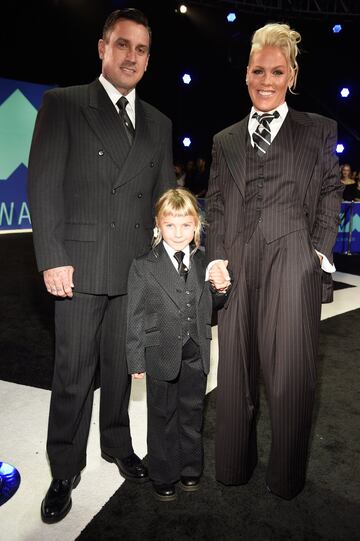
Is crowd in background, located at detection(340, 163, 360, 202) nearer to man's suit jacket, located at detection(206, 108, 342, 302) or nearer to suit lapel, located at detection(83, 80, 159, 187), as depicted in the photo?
man's suit jacket, located at detection(206, 108, 342, 302)

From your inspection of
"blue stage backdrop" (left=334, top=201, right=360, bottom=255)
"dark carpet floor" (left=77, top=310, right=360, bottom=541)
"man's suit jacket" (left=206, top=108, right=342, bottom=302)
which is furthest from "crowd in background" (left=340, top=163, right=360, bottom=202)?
"man's suit jacket" (left=206, top=108, right=342, bottom=302)

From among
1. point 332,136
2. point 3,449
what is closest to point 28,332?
point 3,449

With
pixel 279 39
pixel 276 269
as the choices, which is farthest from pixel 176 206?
pixel 279 39

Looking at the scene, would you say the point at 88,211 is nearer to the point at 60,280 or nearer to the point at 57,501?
the point at 60,280

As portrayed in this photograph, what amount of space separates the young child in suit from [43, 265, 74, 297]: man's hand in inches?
9.6

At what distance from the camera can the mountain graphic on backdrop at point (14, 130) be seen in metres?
10.5

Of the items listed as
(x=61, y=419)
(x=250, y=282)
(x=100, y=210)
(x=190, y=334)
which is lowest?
(x=61, y=419)

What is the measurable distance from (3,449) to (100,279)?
1.12 metres

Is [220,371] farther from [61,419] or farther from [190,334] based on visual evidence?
[61,419]

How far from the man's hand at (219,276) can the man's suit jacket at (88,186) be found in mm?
357

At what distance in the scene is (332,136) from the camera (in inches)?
78.8

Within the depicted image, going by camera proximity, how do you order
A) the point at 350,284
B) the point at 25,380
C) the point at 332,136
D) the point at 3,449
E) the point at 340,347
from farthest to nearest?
the point at 350,284, the point at 340,347, the point at 25,380, the point at 3,449, the point at 332,136

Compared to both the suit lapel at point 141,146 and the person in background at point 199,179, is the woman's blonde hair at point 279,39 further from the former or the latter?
the person in background at point 199,179

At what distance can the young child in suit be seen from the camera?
202 cm
